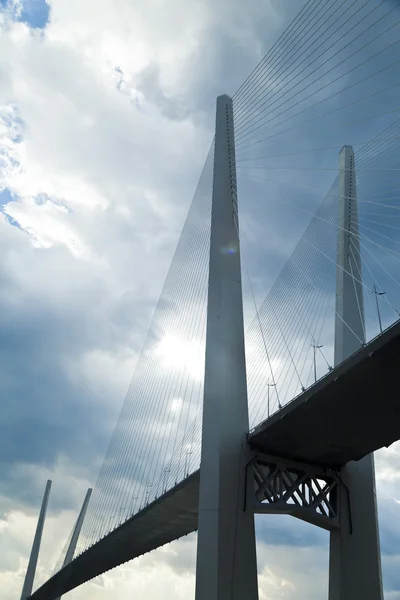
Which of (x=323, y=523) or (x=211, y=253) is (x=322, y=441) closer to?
(x=323, y=523)

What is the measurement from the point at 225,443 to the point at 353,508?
4212 millimetres

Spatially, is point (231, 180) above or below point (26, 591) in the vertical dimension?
above

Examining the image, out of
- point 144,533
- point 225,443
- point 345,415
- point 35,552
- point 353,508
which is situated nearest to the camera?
point 345,415

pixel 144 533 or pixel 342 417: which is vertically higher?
pixel 144 533

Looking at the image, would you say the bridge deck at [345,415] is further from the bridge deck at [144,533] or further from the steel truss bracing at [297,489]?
the bridge deck at [144,533]

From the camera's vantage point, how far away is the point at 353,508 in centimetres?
1450

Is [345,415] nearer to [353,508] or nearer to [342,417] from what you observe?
[342,417]

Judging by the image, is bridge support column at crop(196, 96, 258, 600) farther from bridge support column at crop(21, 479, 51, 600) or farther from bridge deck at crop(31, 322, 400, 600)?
bridge support column at crop(21, 479, 51, 600)

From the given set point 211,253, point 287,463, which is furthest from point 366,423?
point 211,253

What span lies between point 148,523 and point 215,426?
11.4 metres

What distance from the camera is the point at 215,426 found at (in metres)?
13.0

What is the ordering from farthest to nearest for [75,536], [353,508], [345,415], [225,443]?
[75,536] → [353,508] → [225,443] → [345,415]

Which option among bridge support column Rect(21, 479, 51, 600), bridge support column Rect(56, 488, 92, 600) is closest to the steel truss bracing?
bridge support column Rect(56, 488, 92, 600)

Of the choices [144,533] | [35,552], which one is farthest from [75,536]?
[144,533]
